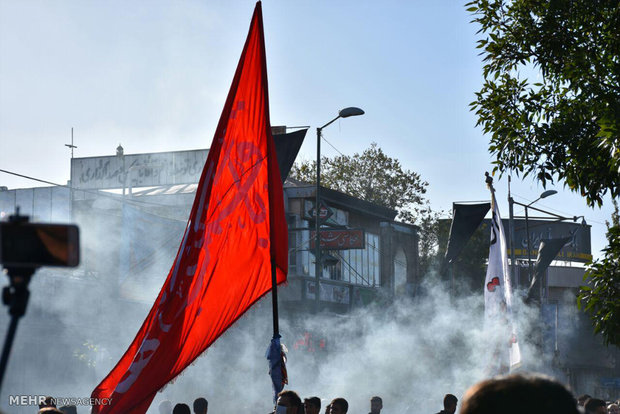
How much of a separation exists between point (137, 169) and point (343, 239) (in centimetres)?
1254

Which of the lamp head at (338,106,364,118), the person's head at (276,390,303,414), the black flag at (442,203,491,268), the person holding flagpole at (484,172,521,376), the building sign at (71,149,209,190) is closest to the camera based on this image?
the person's head at (276,390,303,414)

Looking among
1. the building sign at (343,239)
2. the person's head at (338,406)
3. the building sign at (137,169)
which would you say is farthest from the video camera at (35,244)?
the building sign at (137,169)

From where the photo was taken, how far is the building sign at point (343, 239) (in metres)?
32.4

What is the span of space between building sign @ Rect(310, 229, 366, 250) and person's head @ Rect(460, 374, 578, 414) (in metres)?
30.5

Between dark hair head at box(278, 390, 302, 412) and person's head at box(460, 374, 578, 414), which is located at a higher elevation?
person's head at box(460, 374, 578, 414)

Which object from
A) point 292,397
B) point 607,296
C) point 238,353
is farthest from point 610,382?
point 292,397

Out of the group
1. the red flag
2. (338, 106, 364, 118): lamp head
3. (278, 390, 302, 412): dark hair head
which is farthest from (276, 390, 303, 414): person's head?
(338, 106, 364, 118): lamp head

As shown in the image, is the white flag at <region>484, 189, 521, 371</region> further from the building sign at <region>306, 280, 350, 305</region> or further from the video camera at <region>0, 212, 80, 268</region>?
the building sign at <region>306, 280, 350, 305</region>

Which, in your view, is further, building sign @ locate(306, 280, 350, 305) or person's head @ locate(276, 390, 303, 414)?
building sign @ locate(306, 280, 350, 305)

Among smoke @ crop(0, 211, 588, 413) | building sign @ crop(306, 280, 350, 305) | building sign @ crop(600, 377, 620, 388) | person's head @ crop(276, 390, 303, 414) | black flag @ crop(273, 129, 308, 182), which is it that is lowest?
building sign @ crop(600, 377, 620, 388)

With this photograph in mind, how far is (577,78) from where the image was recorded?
887 cm

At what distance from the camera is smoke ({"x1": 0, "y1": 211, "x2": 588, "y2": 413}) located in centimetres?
2731

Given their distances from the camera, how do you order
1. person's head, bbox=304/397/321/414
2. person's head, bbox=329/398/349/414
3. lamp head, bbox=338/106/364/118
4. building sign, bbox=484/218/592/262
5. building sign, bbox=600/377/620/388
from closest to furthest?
person's head, bbox=304/397/321/414 < person's head, bbox=329/398/349/414 < lamp head, bbox=338/106/364/118 < building sign, bbox=600/377/620/388 < building sign, bbox=484/218/592/262

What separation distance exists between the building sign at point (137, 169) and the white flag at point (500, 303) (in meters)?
27.3
